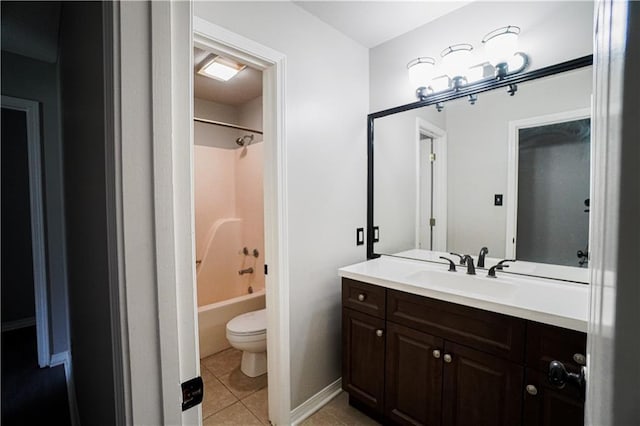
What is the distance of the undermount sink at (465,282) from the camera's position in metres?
1.48

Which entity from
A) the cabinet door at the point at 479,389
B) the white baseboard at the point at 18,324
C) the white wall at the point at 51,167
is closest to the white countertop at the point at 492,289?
the cabinet door at the point at 479,389

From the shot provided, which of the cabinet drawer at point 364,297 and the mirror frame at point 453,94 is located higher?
the mirror frame at point 453,94

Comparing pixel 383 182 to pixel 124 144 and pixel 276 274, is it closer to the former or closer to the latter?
pixel 276 274

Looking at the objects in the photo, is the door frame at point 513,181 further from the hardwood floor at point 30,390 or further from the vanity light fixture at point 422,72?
the hardwood floor at point 30,390

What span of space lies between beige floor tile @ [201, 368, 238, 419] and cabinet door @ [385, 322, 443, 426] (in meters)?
1.06

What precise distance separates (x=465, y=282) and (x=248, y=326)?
1565 millimetres

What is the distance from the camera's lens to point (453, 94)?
176cm

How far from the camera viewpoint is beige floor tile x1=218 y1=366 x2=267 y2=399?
202cm

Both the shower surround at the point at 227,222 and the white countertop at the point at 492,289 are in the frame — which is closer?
the white countertop at the point at 492,289

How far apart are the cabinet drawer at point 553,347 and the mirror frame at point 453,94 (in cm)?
114

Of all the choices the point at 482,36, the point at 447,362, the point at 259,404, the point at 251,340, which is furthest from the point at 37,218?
the point at 482,36

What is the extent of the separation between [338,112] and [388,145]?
1.52 ft

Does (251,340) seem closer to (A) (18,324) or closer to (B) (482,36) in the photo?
(B) (482,36)

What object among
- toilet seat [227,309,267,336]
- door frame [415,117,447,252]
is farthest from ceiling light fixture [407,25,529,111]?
toilet seat [227,309,267,336]
